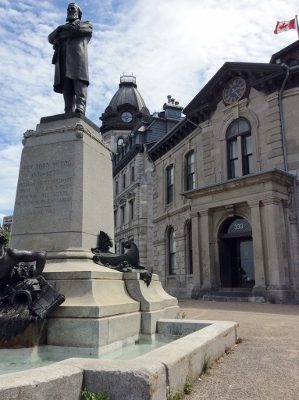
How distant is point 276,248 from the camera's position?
16578 mm

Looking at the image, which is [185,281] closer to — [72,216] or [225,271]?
[225,271]

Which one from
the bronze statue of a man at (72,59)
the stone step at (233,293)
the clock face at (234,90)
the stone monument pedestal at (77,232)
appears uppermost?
the clock face at (234,90)

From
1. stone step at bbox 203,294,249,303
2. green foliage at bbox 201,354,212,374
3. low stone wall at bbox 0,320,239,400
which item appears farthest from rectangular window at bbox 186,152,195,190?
low stone wall at bbox 0,320,239,400

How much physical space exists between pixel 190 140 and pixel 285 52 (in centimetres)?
771

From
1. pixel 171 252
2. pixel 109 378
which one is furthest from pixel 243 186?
pixel 109 378

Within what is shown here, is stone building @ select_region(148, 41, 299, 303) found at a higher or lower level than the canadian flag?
lower

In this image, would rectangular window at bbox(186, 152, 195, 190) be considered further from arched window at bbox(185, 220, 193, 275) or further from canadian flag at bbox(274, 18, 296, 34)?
canadian flag at bbox(274, 18, 296, 34)

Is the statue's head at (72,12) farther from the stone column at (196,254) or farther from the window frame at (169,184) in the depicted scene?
the window frame at (169,184)

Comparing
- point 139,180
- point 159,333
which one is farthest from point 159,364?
point 139,180

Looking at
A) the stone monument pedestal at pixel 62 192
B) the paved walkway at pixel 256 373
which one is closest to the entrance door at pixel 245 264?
the paved walkway at pixel 256 373

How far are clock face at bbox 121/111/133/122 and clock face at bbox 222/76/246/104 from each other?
34.7 meters

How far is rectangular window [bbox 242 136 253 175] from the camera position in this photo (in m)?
20.0

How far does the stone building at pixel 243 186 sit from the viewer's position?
17.0m

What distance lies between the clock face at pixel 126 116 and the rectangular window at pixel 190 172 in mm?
31754
